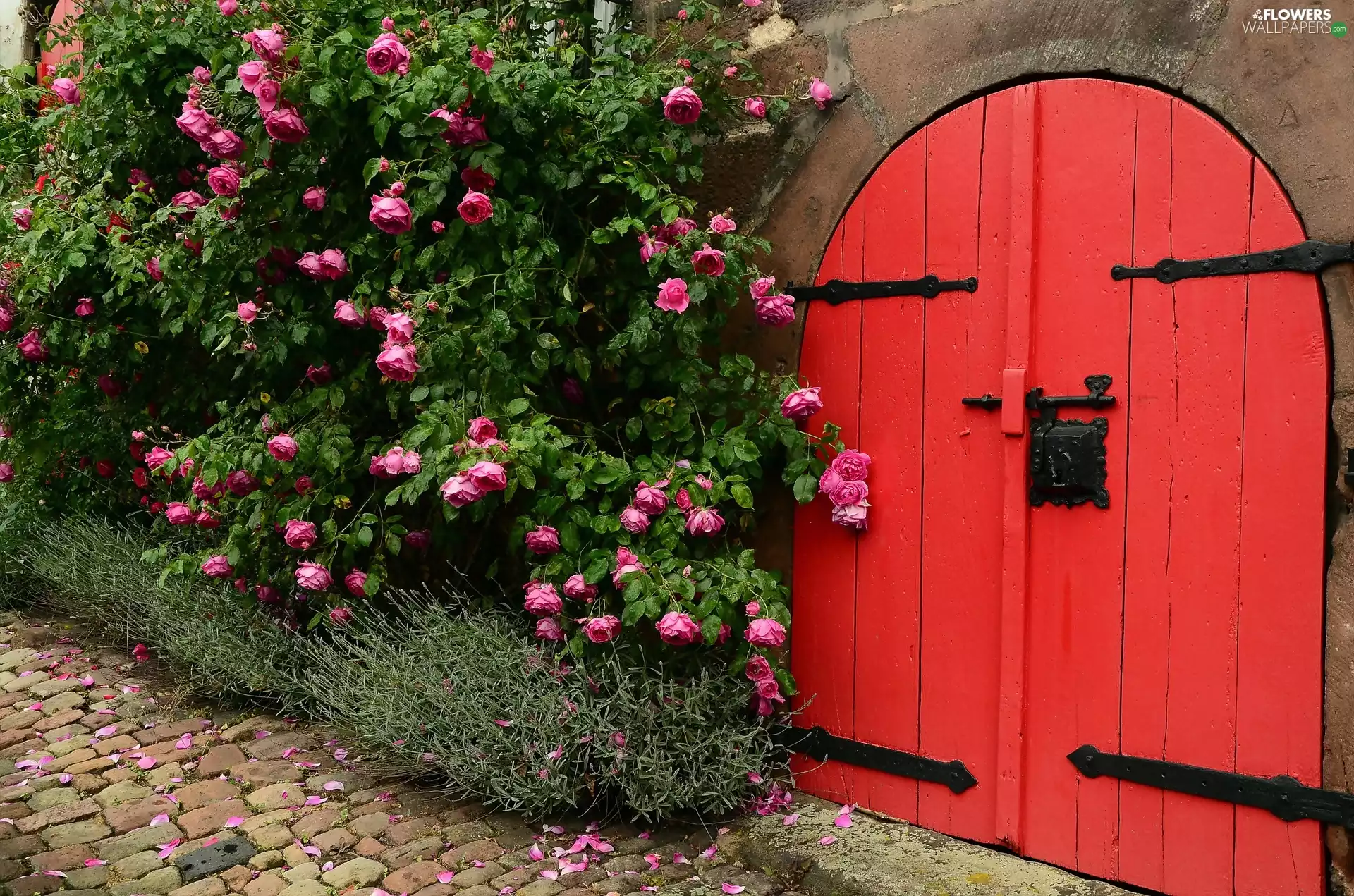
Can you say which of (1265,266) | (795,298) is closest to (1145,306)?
(1265,266)

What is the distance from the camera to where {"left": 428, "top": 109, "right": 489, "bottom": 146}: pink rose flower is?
131 inches

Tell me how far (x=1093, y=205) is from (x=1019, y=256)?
0.23 metres

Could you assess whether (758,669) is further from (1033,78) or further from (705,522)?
(1033,78)

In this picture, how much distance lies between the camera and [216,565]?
404cm

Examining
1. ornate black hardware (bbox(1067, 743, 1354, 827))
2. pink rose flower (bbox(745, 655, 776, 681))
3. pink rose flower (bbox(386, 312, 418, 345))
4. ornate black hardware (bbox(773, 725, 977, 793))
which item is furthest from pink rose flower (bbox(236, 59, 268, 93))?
ornate black hardware (bbox(1067, 743, 1354, 827))

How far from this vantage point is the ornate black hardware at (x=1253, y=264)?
249cm

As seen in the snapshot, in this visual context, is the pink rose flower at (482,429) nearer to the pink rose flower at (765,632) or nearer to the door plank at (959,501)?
the pink rose flower at (765,632)

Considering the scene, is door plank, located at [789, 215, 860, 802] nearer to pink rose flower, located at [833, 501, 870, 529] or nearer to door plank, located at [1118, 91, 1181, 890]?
pink rose flower, located at [833, 501, 870, 529]

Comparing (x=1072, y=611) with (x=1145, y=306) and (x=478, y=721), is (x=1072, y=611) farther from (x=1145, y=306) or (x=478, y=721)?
(x=478, y=721)

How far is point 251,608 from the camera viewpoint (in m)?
4.37

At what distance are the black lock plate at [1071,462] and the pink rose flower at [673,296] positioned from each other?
1098mm

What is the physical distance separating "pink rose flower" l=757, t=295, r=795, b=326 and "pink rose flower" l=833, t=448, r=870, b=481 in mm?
469

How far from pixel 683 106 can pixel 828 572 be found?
156 centimetres

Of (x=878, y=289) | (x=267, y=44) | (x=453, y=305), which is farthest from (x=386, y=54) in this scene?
(x=878, y=289)
